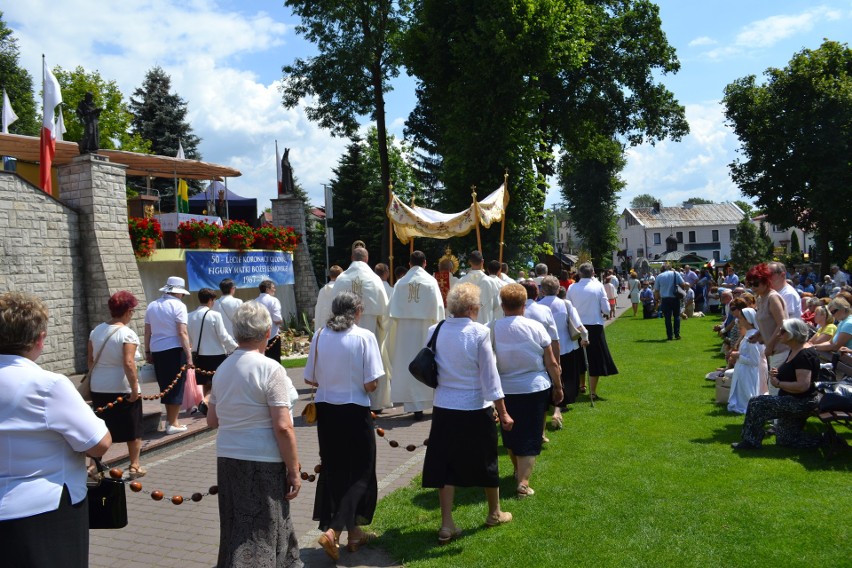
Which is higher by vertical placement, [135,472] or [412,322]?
[412,322]

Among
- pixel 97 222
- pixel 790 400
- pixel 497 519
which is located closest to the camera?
pixel 497 519

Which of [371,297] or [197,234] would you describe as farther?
[197,234]

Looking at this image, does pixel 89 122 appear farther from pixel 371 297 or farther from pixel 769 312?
pixel 769 312

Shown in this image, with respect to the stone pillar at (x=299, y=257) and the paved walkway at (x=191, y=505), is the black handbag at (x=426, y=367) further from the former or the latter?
the stone pillar at (x=299, y=257)

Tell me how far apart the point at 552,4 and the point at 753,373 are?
52.4 ft

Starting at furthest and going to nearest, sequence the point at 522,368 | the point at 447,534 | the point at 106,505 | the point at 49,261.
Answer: the point at 49,261 → the point at 522,368 → the point at 447,534 → the point at 106,505

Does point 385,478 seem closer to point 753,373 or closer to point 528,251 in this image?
point 753,373

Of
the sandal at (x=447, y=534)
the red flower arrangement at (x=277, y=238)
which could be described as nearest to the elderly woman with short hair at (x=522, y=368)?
the sandal at (x=447, y=534)

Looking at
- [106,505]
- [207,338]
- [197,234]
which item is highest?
[197,234]

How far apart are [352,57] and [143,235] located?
15806mm

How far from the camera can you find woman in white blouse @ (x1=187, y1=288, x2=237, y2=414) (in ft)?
31.3

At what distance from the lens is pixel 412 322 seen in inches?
399

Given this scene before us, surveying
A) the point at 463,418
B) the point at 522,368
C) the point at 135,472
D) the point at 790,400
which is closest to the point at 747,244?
the point at 790,400

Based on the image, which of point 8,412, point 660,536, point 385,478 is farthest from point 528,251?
point 8,412
